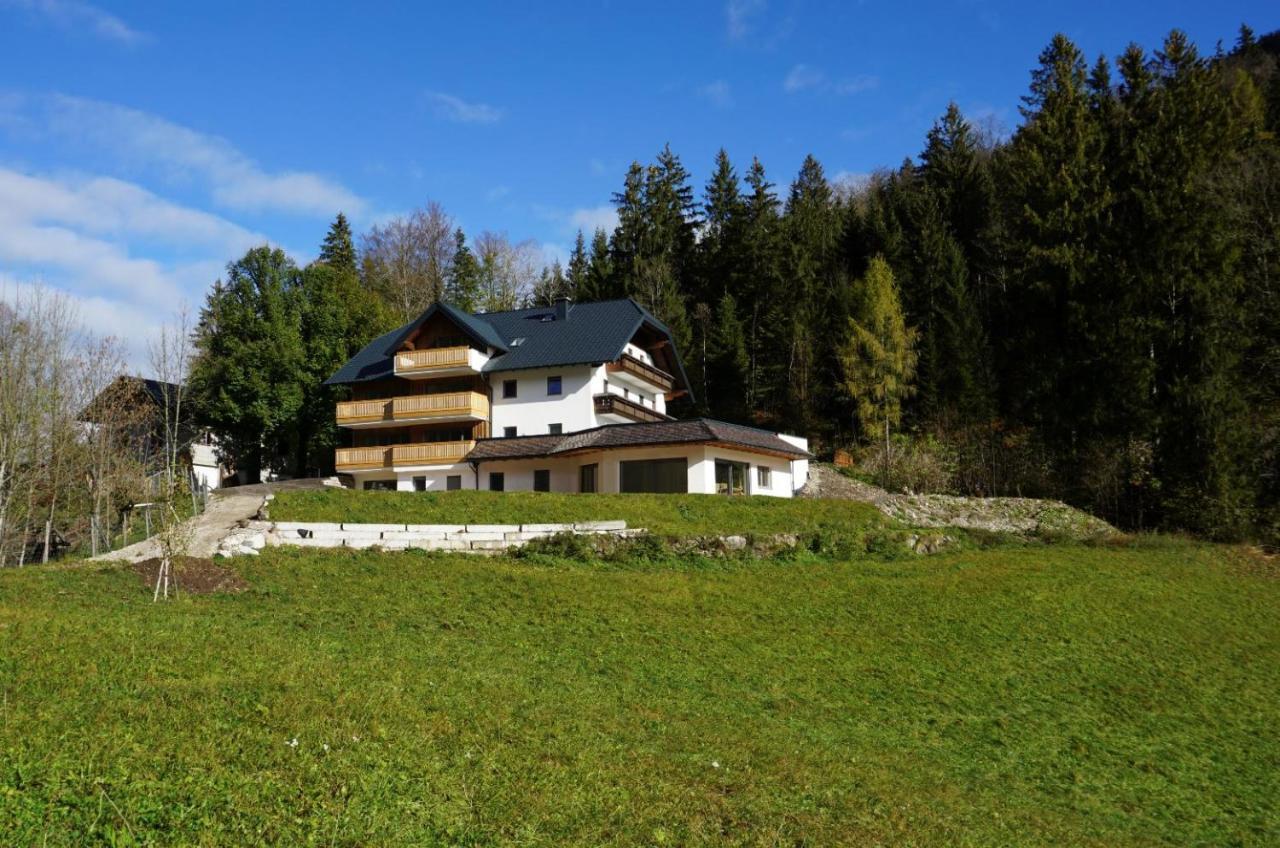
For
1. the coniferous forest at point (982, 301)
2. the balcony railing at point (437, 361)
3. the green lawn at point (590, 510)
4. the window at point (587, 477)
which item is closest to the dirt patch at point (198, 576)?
the green lawn at point (590, 510)

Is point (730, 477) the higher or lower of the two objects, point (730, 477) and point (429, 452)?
the lower

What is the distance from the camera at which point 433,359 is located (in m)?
41.6

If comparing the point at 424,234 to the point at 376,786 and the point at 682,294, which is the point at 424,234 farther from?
the point at 376,786

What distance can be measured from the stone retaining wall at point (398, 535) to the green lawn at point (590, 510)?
147 cm

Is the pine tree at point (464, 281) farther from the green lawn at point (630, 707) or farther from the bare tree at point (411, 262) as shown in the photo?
the green lawn at point (630, 707)

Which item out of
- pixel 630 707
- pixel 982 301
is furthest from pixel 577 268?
pixel 630 707

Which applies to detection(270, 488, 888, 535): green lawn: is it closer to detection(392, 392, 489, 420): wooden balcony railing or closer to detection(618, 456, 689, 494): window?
detection(618, 456, 689, 494): window

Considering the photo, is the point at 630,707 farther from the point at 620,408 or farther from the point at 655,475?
the point at 620,408

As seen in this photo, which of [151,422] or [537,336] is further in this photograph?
[151,422]

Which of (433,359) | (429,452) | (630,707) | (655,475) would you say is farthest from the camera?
(433,359)

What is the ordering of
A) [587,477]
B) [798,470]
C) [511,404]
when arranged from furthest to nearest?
[511,404], [798,470], [587,477]

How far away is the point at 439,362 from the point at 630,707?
105 ft

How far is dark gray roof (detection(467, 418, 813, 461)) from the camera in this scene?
32.4 metres

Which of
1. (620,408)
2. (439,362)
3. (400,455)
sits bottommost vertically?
(400,455)
